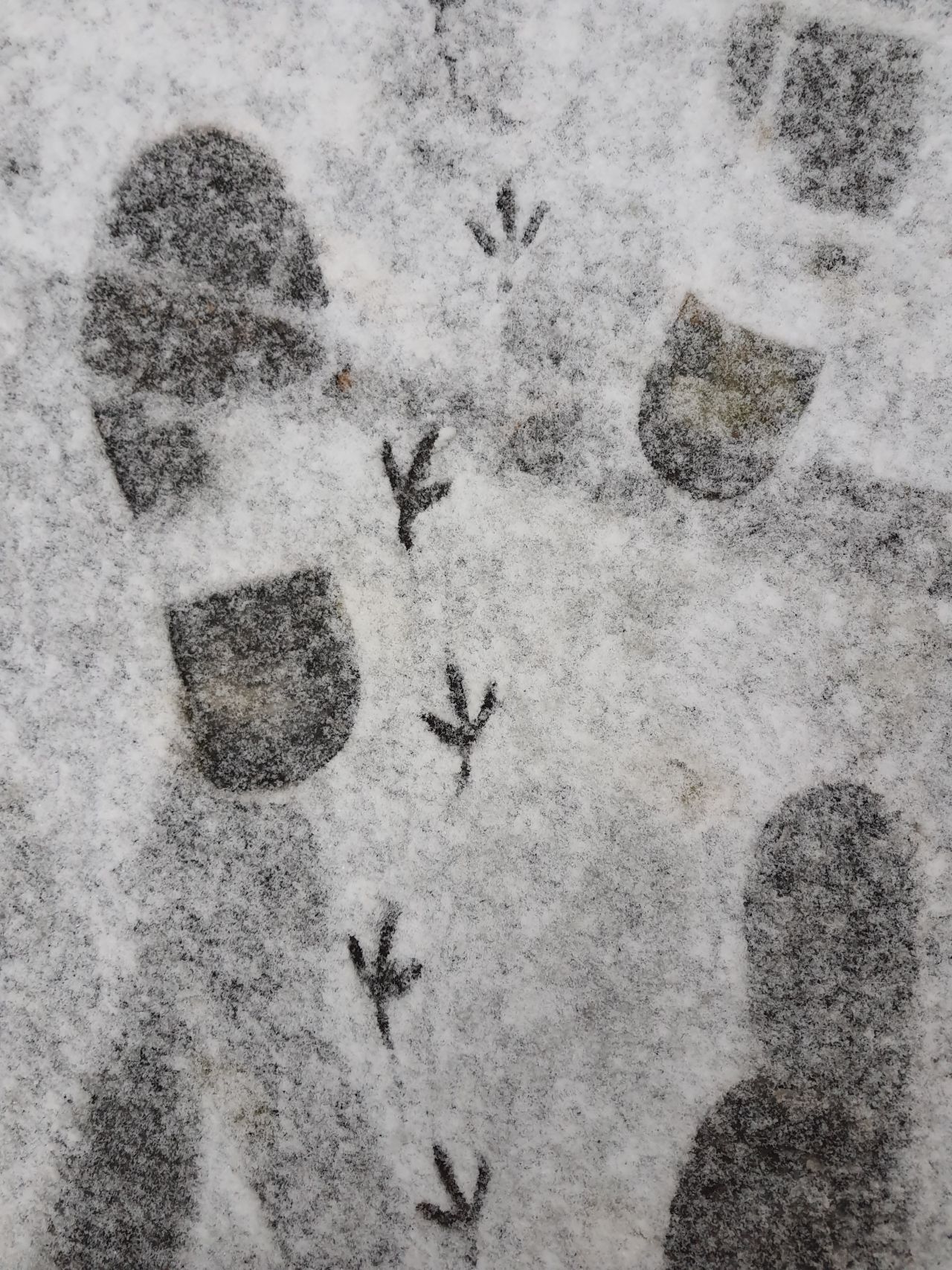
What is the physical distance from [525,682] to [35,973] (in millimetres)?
588

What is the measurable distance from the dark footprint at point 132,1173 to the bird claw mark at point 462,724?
0.43 meters

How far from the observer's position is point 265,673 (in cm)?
81

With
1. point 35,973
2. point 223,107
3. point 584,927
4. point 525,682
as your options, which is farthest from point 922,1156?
point 223,107

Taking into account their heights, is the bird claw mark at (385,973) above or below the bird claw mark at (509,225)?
below

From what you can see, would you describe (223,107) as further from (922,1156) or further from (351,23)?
(922,1156)

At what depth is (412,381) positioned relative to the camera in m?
0.84

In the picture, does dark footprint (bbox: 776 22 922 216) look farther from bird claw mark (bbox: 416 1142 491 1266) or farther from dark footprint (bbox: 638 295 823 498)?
bird claw mark (bbox: 416 1142 491 1266)

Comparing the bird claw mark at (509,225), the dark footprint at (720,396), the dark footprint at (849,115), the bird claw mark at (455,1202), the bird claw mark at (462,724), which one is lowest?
the bird claw mark at (455,1202)

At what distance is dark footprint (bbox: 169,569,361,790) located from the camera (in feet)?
2.69

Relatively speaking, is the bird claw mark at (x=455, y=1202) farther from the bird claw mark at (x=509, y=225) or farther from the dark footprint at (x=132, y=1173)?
the bird claw mark at (x=509, y=225)

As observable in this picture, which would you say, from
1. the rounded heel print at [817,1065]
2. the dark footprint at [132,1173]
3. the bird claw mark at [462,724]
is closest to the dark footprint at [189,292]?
the bird claw mark at [462,724]

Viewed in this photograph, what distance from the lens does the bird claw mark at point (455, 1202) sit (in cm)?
86

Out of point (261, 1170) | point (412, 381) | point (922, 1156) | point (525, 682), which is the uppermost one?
point (412, 381)

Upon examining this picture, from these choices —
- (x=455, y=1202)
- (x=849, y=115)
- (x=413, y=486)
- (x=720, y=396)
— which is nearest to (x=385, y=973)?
(x=455, y=1202)
